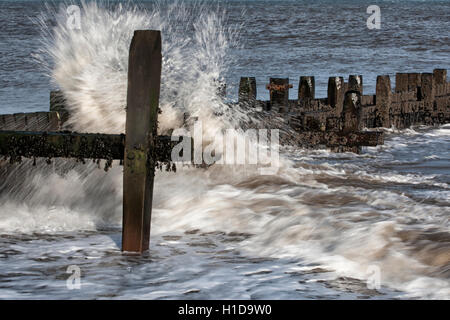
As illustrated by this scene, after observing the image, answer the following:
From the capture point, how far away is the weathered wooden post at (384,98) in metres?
12.4

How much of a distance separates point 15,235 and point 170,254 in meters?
1.56

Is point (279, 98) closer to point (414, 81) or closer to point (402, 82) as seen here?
point (402, 82)

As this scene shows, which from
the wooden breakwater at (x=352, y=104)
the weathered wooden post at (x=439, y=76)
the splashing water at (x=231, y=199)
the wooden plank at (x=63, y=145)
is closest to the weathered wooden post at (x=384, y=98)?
the wooden breakwater at (x=352, y=104)

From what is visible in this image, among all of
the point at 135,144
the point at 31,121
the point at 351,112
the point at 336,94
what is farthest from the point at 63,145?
the point at 336,94

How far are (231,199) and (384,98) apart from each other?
556 centimetres

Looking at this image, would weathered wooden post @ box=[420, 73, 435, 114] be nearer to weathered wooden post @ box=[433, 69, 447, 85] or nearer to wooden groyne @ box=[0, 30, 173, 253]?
weathered wooden post @ box=[433, 69, 447, 85]

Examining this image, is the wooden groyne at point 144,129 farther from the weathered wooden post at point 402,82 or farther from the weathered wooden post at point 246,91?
the weathered wooden post at point 402,82

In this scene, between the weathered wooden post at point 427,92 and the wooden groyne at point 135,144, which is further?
the weathered wooden post at point 427,92

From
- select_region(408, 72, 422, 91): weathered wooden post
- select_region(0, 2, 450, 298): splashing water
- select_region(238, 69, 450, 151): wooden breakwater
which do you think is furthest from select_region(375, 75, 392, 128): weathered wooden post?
select_region(0, 2, 450, 298): splashing water

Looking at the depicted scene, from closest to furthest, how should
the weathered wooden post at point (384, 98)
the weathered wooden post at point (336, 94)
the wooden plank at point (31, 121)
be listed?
the wooden plank at point (31, 121) → the weathered wooden post at point (336, 94) → the weathered wooden post at point (384, 98)

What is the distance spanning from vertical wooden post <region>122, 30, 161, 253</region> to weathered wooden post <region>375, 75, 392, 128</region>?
7.35 metres

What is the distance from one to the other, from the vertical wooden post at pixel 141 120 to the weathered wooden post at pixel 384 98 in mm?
7352

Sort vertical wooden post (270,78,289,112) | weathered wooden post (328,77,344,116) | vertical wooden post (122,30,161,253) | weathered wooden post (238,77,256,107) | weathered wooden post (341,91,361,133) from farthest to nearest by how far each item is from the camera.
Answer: weathered wooden post (328,77,344,116), weathered wooden post (238,77,256,107), vertical wooden post (270,78,289,112), weathered wooden post (341,91,361,133), vertical wooden post (122,30,161,253)

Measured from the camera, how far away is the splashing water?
5.84m
